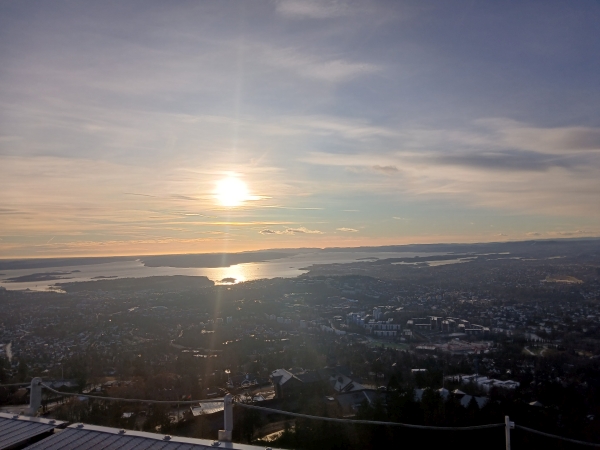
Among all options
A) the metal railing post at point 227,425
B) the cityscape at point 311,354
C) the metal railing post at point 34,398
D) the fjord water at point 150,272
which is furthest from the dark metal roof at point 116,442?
the fjord water at point 150,272

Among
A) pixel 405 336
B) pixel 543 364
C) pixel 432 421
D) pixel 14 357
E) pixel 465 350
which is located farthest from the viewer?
pixel 405 336

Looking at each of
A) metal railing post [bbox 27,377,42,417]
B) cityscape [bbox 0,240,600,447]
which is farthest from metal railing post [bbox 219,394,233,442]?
cityscape [bbox 0,240,600,447]

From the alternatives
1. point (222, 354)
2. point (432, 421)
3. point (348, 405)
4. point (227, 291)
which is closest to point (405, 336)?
point (222, 354)

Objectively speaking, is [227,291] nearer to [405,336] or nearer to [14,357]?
[405,336]

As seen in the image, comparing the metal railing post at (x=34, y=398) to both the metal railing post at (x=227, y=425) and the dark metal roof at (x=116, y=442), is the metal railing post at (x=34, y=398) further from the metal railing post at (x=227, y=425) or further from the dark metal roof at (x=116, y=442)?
the metal railing post at (x=227, y=425)

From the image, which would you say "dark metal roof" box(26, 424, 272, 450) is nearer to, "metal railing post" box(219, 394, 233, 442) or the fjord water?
"metal railing post" box(219, 394, 233, 442)

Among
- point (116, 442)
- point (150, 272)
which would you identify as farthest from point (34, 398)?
point (150, 272)
